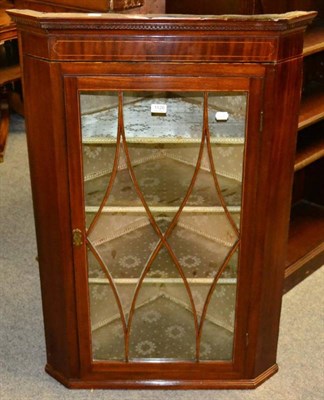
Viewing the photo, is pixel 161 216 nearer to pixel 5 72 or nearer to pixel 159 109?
pixel 159 109

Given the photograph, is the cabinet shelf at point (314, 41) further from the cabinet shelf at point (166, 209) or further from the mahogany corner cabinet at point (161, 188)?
the cabinet shelf at point (166, 209)

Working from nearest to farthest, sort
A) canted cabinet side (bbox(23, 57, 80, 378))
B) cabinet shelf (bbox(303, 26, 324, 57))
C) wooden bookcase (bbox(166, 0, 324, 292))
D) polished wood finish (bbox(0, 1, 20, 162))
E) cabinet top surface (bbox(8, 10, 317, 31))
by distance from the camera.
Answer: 1. cabinet top surface (bbox(8, 10, 317, 31))
2. canted cabinet side (bbox(23, 57, 80, 378))
3. cabinet shelf (bbox(303, 26, 324, 57))
4. wooden bookcase (bbox(166, 0, 324, 292))
5. polished wood finish (bbox(0, 1, 20, 162))

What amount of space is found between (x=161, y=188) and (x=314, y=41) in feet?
2.77

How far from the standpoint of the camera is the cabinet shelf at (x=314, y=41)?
6.91ft

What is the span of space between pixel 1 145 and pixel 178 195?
2245 mm

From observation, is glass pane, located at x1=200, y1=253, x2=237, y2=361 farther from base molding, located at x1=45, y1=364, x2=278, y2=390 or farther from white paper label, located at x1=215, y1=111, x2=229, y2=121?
white paper label, located at x1=215, y1=111, x2=229, y2=121

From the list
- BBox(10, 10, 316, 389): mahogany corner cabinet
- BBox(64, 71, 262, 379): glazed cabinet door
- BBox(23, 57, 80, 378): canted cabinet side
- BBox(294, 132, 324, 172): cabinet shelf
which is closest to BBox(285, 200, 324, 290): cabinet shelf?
BBox(294, 132, 324, 172): cabinet shelf

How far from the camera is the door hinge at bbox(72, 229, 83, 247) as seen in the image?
178cm

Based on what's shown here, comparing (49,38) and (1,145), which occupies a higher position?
(49,38)

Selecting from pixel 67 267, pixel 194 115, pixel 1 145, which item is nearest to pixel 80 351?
pixel 67 267

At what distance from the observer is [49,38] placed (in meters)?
1.54

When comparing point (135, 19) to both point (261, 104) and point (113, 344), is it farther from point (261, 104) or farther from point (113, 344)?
point (113, 344)

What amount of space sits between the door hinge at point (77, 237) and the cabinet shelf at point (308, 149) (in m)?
0.85

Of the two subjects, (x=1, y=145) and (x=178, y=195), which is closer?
(x=178, y=195)
